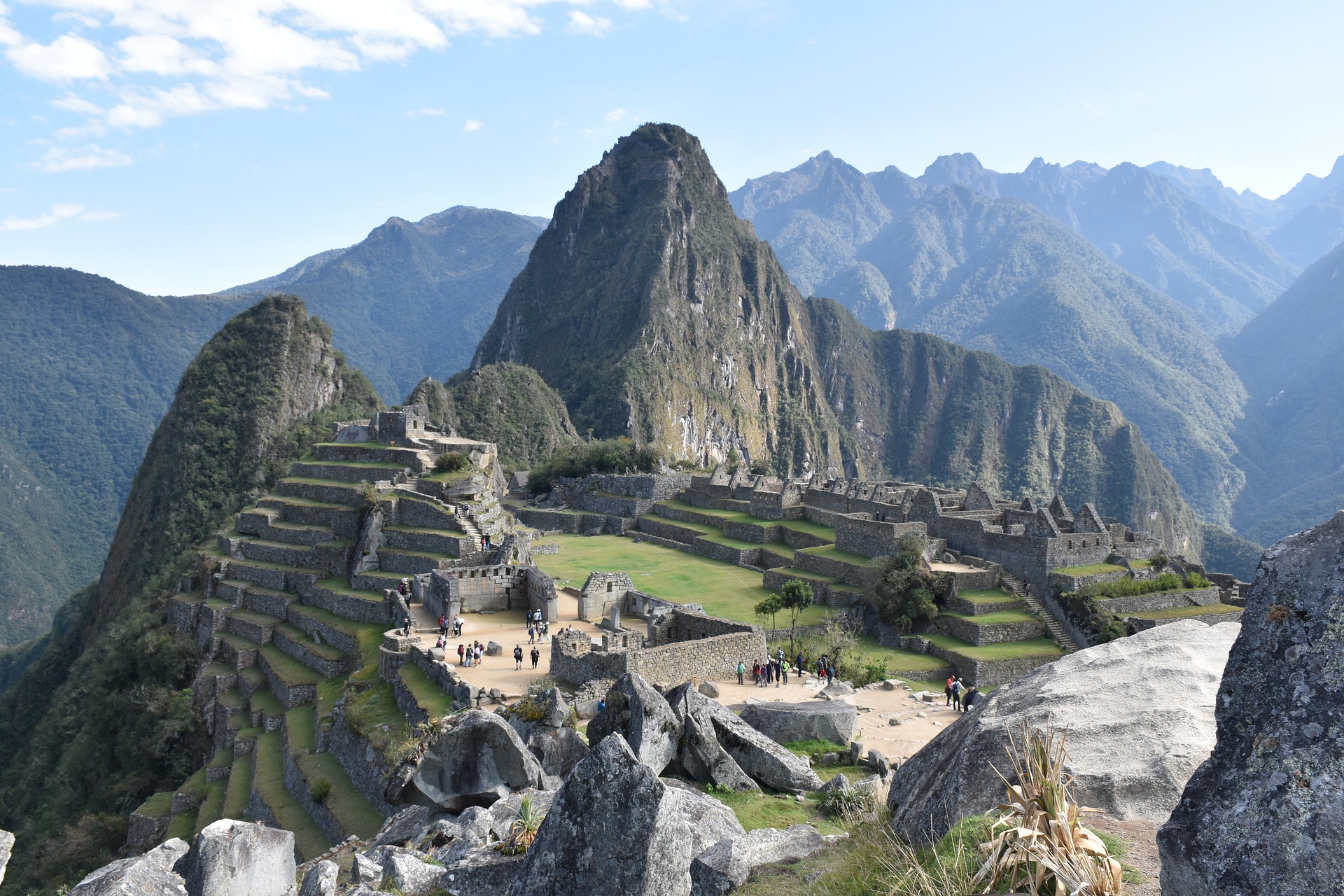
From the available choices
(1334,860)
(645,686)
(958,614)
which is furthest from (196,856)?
(958,614)

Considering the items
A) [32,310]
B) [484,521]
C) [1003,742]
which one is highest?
[32,310]

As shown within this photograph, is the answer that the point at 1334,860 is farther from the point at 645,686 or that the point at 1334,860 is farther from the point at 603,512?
the point at 603,512

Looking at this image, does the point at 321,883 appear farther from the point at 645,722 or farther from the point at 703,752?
the point at 703,752

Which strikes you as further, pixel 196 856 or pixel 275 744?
pixel 275 744

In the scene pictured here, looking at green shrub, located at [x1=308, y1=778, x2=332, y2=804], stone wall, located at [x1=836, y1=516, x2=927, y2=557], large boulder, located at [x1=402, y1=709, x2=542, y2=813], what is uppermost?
large boulder, located at [x1=402, y1=709, x2=542, y2=813]

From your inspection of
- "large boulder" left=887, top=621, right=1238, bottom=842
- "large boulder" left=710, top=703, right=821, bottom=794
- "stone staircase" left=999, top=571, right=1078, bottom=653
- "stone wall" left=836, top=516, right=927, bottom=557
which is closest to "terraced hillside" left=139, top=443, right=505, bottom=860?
"large boulder" left=710, top=703, right=821, bottom=794

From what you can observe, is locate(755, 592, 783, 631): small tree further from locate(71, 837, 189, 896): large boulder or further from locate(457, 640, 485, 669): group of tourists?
locate(71, 837, 189, 896): large boulder
